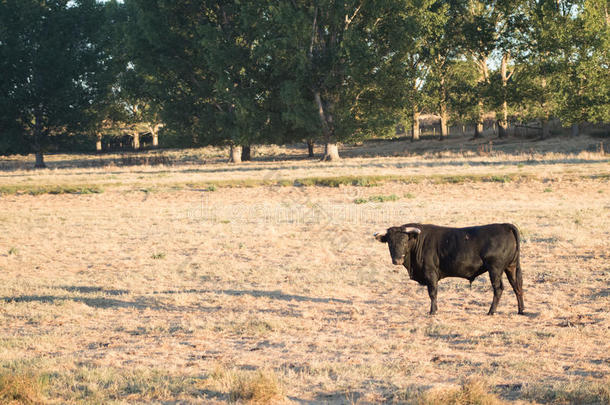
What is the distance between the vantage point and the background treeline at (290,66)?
52.2m

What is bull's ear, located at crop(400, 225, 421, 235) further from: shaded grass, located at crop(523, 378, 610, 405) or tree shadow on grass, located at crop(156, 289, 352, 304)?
shaded grass, located at crop(523, 378, 610, 405)

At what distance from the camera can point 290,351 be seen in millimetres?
9312

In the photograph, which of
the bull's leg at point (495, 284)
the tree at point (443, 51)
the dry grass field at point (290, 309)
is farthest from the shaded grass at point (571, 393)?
the tree at point (443, 51)

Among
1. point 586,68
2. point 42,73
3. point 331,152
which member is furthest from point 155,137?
point 586,68

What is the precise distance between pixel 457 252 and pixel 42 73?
63.1 metres

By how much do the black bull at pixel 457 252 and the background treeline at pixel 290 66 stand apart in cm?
4128

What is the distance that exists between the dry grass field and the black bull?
0.73m

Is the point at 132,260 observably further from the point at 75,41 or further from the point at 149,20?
the point at 75,41

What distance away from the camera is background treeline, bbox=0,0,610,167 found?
52.2 metres

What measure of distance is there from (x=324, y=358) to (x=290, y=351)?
67 centimetres

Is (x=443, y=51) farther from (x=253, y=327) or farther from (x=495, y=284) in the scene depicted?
(x=253, y=327)

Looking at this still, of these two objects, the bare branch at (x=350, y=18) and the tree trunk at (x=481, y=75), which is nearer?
the bare branch at (x=350, y=18)

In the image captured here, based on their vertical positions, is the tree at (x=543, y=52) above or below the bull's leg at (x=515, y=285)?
above

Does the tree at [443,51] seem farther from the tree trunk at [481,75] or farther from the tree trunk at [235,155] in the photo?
the tree trunk at [235,155]
